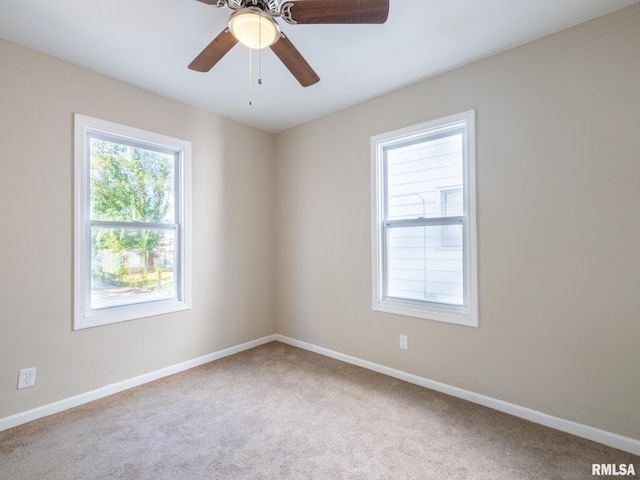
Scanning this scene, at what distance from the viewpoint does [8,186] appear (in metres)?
2.17

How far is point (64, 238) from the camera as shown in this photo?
2.41 m

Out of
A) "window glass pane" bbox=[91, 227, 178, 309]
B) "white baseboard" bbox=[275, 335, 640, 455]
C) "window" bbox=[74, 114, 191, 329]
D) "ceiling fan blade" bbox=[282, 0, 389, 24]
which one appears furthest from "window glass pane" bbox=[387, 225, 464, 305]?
"window glass pane" bbox=[91, 227, 178, 309]

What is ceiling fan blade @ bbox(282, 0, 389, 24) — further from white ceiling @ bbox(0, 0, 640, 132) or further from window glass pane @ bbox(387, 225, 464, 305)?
window glass pane @ bbox(387, 225, 464, 305)

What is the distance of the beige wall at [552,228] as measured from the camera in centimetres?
190

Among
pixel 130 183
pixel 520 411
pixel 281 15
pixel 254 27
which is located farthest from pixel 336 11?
pixel 520 411

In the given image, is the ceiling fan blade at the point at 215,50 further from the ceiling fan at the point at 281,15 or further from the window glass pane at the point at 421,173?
the window glass pane at the point at 421,173

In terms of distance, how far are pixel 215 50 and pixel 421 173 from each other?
1.90 meters

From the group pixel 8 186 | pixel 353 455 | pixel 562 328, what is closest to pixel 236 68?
pixel 8 186

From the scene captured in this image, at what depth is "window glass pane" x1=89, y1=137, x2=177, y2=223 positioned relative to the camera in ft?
8.66

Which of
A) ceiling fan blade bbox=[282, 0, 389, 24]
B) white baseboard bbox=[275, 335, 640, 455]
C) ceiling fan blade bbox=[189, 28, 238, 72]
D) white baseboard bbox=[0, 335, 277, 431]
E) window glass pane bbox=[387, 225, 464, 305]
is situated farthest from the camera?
window glass pane bbox=[387, 225, 464, 305]

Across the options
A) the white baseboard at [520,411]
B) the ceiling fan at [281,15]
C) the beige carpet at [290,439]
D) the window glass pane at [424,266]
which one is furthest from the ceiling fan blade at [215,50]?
the white baseboard at [520,411]

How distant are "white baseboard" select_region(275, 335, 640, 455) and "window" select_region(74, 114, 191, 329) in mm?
2008

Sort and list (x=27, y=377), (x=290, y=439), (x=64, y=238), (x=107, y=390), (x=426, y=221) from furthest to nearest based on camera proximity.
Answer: (x=426, y=221), (x=107, y=390), (x=64, y=238), (x=27, y=377), (x=290, y=439)

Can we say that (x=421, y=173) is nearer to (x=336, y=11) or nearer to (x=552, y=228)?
(x=552, y=228)
